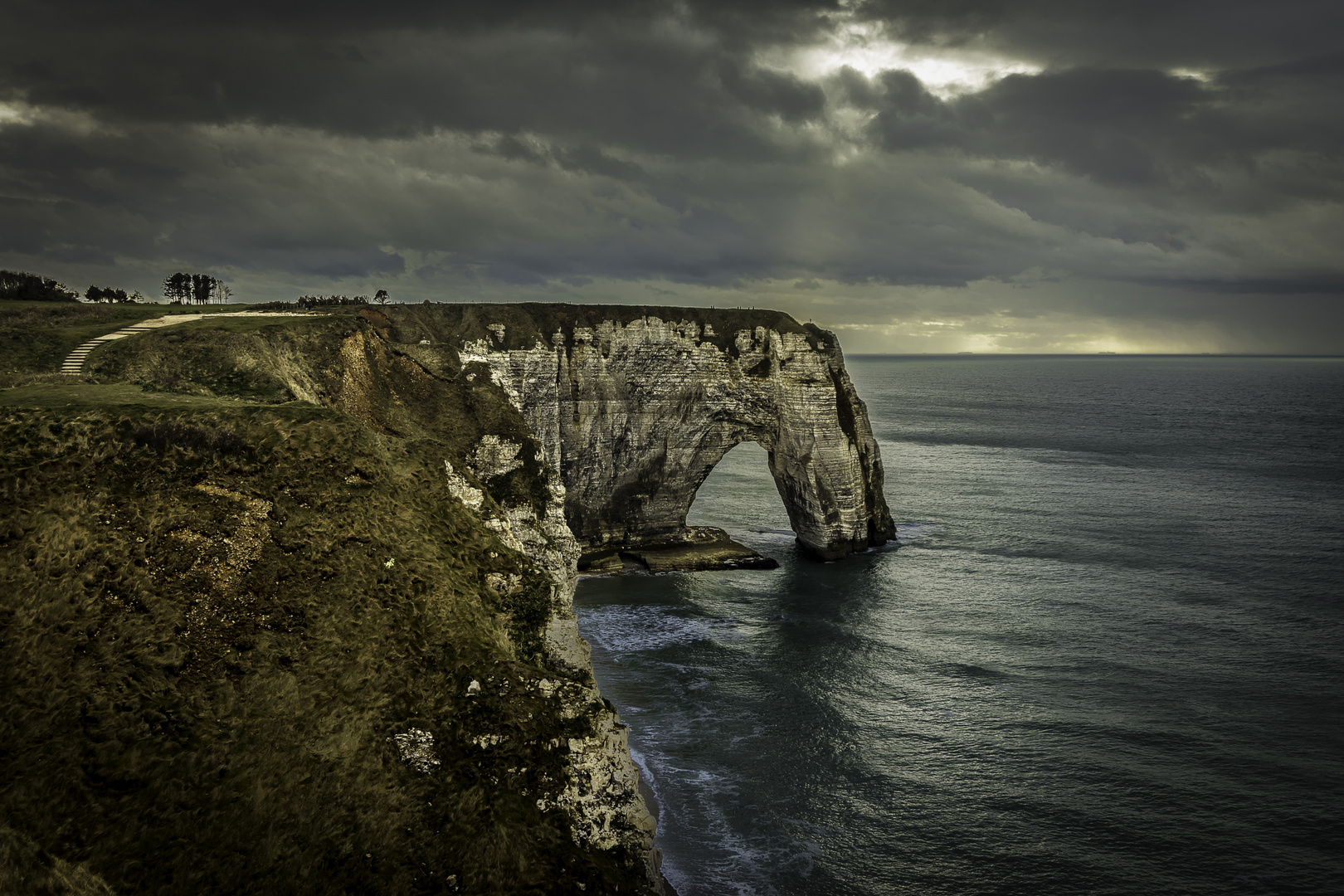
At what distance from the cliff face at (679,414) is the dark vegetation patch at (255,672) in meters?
31.0

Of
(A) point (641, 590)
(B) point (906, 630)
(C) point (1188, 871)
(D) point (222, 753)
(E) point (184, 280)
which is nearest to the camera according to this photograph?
(D) point (222, 753)

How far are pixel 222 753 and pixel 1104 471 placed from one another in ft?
284

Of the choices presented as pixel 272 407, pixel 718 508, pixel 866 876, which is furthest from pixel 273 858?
pixel 718 508

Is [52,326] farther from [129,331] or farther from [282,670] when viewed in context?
[282,670]

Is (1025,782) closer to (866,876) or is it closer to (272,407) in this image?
(866,876)

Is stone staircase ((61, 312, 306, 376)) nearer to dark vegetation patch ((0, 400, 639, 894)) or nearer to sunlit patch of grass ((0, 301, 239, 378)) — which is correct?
sunlit patch of grass ((0, 301, 239, 378))

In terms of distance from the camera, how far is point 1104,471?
78.4 m

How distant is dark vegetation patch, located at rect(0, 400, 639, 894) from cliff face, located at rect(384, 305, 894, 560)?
3096cm

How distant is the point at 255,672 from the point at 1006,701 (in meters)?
28.3

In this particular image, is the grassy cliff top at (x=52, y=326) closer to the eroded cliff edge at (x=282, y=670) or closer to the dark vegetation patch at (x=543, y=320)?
the eroded cliff edge at (x=282, y=670)

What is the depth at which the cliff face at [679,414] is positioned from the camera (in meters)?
49.5

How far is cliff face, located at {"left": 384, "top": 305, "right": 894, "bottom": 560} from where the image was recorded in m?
49.5

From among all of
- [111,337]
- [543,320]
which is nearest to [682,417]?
[543,320]

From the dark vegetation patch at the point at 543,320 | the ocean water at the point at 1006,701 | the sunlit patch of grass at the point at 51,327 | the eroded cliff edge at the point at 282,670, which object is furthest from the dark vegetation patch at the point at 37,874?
the dark vegetation patch at the point at 543,320
